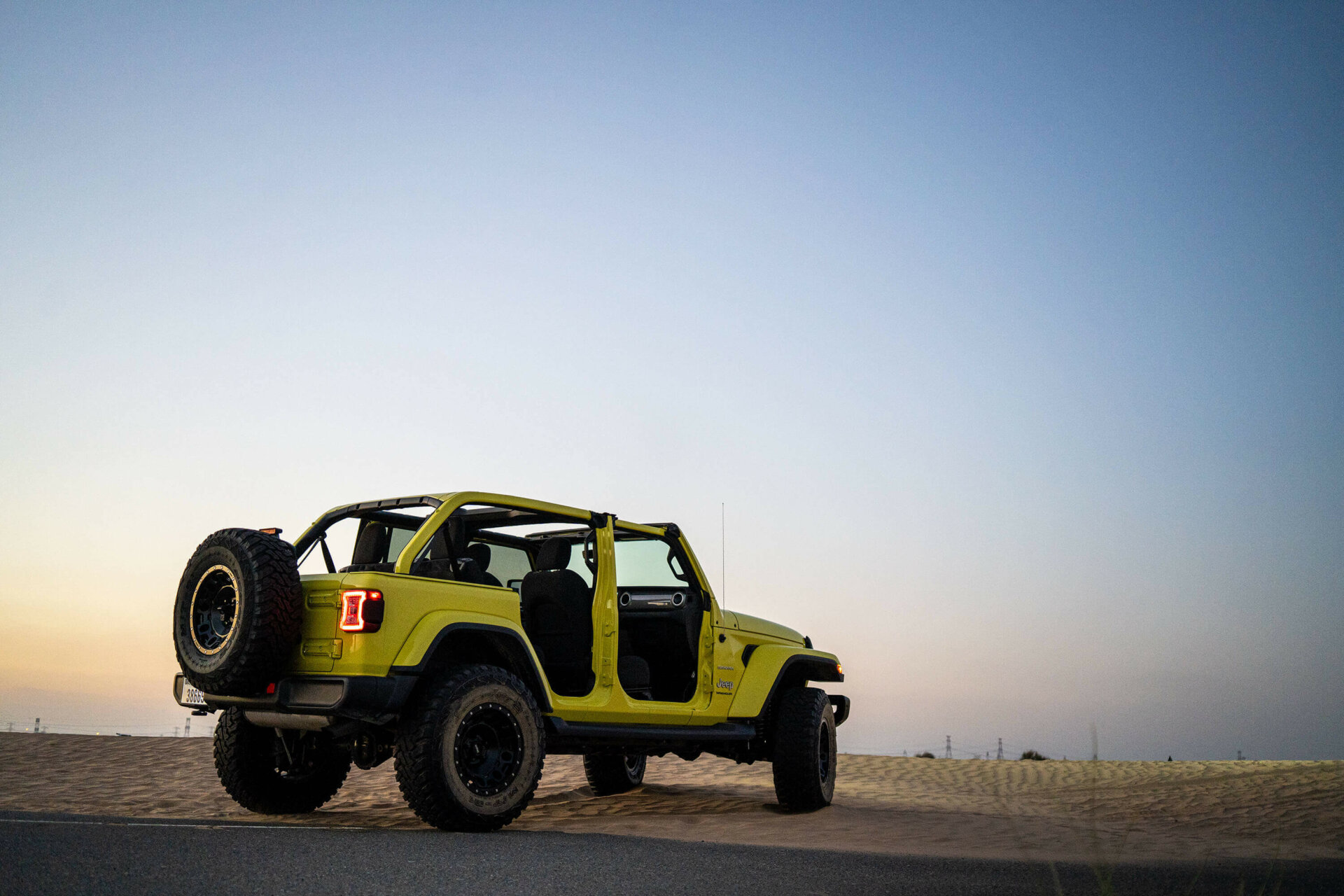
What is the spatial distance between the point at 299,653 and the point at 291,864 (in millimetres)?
1903

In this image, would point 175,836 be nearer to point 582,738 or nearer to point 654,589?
point 582,738

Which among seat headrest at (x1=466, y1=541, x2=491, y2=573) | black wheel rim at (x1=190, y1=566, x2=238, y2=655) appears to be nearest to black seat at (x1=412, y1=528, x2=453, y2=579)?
seat headrest at (x1=466, y1=541, x2=491, y2=573)

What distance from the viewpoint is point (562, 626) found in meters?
7.64

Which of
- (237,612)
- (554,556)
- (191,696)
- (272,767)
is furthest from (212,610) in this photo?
(554,556)

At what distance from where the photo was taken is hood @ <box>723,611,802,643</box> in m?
9.27

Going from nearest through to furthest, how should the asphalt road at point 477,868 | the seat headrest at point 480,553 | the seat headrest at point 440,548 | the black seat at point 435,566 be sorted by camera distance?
the asphalt road at point 477,868
the black seat at point 435,566
the seat headrest at point 440,548
the seat headrest at point 480,553

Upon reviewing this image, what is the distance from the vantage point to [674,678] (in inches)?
343

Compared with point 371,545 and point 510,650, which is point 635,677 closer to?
point 510,650

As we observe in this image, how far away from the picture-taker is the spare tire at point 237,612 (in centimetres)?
601

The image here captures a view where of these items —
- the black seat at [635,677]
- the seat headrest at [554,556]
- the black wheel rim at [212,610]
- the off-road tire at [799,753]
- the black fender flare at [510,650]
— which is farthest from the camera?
the off-road tire at [799,753]

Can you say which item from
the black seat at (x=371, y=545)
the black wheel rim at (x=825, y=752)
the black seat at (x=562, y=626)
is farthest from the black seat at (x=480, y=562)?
the black wheel rim at (x=825, y=752)

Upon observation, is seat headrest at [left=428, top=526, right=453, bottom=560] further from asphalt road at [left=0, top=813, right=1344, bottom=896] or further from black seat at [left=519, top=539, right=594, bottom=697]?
asphalt road at [left=0, top=813, right=1344, bottom=896]

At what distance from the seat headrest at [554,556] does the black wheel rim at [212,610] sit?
232 cm

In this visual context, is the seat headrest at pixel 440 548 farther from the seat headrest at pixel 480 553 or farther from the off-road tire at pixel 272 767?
the off-road tire at pixel 272 767
